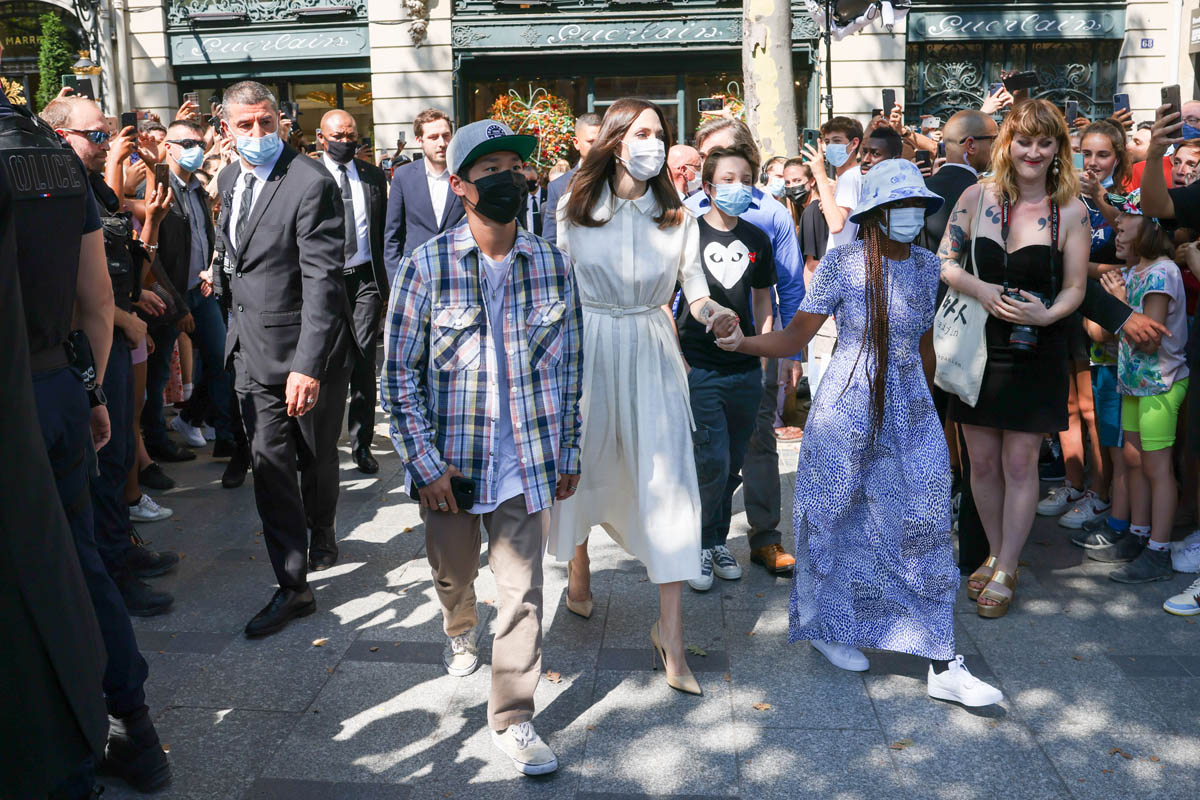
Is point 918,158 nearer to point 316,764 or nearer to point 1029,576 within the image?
point 1029,576

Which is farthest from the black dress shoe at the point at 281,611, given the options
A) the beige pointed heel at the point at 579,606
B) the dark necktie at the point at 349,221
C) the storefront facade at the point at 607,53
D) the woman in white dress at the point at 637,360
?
the storefront facade at the point at 607,53

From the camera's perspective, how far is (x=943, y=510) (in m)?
4.33

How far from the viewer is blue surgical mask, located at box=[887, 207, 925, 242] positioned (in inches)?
166

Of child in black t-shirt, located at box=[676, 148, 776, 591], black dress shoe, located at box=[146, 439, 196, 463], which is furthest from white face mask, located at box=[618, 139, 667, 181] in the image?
black dress shoe, located at box=[146, 439, 196, 463]

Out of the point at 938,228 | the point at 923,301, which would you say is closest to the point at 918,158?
the point at 938,228

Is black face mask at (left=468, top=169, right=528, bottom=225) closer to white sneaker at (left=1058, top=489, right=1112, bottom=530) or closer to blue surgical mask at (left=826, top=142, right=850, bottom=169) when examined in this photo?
white sneaker at (left=1058, top=489, right=1112, bottom=530)

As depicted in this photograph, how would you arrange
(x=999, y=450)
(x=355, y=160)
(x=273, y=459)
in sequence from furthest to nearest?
(x=355, y=160)
(x=999, y=450)
(x=273, y=459)

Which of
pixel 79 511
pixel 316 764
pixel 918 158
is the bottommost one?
pixel 316 764

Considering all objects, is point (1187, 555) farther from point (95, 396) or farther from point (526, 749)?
point (95, 396)


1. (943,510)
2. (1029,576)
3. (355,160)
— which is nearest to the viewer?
(943,510)

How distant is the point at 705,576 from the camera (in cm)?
549

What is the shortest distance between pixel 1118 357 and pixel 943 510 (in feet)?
7.90

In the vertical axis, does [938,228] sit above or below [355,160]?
below

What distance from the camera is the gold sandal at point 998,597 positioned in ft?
16.6
